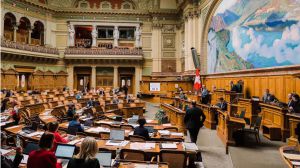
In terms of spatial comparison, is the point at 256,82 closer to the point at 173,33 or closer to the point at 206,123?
the point at 206,123

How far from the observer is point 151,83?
2409cm

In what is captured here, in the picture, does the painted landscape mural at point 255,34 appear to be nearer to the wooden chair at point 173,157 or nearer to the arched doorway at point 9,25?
the wooden chair at point 173,157

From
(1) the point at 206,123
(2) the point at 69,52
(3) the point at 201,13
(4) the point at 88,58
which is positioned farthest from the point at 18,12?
(1) the point at 206,123

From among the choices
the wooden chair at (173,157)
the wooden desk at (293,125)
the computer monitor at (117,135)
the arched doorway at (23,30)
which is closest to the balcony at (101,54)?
the arched doorway at (23,30)

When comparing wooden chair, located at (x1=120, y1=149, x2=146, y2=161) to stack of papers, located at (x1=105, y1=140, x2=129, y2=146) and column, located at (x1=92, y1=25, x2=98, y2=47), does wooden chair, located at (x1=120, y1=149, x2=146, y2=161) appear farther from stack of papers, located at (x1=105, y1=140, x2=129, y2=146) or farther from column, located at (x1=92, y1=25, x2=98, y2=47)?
column, located at (x1=92, y1=25, x2=98, y2=47)

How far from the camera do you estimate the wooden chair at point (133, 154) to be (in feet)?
15.0

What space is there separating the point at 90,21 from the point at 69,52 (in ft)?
13.9

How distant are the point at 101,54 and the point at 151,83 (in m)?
7.57

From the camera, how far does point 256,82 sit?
43.9ft

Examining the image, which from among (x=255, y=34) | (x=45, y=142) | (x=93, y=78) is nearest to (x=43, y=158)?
(x=45, y=142)

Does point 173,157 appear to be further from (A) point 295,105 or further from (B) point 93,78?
(B) point 93,78

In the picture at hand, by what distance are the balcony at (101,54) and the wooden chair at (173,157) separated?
24404mm

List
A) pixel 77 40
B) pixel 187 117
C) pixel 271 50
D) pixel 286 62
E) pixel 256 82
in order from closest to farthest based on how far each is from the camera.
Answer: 1. pixel 187 117
2. pixel 286 62
3. pixel 271 50
4. pixel 256 82
5. pixel 77 40

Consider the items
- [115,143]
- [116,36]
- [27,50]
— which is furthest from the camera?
[116,36]
